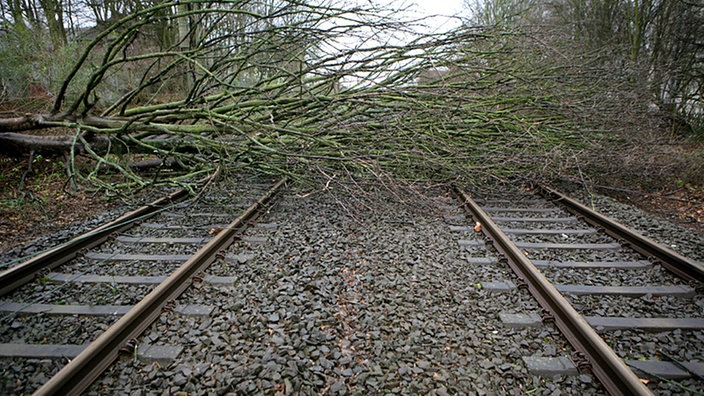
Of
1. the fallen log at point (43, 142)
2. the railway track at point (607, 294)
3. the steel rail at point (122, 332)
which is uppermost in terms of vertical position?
the fallen log at point (43, 142)

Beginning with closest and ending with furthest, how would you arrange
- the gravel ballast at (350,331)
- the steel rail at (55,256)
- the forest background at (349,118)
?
the gravel ballast at (350,331)
the steel rail at (55,256)
the forest background at (349,118)

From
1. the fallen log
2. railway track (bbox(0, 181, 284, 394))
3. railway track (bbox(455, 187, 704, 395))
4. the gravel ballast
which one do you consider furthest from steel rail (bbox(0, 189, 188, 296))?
railway track (bbox(455, 187, 704, 395))

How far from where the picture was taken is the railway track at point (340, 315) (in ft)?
6.93

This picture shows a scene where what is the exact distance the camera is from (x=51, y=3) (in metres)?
12.1

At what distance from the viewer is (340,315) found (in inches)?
107

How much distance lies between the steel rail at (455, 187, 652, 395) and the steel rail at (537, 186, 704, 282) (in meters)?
1.39

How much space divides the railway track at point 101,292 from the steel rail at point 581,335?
103 inches

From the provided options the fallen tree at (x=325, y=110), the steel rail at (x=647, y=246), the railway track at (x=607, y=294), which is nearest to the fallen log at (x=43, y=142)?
the fallen tree at (x=325, y=110)

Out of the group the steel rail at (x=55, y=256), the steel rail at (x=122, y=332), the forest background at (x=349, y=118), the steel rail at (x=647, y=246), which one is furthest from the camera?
the forest background at (x=349, y=118)

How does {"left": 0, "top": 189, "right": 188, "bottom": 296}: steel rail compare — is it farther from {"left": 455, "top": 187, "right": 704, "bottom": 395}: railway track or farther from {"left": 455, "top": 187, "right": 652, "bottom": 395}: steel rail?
{"left": 455, "top": 187, "right": 652, "bottom": 395}: steel rail

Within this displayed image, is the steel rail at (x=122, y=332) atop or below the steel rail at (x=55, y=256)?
below

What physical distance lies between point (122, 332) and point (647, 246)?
4736 millimetres

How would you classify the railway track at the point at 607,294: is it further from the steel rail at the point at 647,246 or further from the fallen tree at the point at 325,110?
the fallen tree at the point at 325,110

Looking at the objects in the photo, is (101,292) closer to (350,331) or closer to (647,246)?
(350,331)
